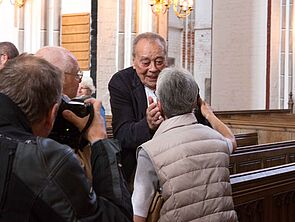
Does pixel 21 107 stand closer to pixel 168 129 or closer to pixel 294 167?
pixel 168 129

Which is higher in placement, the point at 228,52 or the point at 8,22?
the point at 8,22

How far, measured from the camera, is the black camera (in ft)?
5.19

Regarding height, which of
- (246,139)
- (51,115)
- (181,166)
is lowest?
(246,139)

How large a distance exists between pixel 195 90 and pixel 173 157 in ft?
0.94

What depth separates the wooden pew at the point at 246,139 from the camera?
22.8 feet

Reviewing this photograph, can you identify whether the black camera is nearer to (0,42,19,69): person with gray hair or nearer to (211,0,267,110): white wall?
(0,42,19,69): person with gray hair

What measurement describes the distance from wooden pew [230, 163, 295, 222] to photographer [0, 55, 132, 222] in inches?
53.4

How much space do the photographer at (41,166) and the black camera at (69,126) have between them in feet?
0.34

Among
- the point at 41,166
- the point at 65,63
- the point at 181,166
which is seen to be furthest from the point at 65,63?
the point at 41,166

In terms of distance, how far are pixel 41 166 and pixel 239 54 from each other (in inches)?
563

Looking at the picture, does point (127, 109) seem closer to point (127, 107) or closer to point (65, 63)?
point (127, 107)

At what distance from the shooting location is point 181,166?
2113 mm

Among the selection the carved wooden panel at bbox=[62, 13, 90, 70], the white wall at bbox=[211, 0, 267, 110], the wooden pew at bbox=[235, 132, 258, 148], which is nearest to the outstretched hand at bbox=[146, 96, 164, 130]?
the wooden pew at bbox=[235, 132, 258, 148]

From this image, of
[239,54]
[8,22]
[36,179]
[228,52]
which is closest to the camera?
[36,179]
